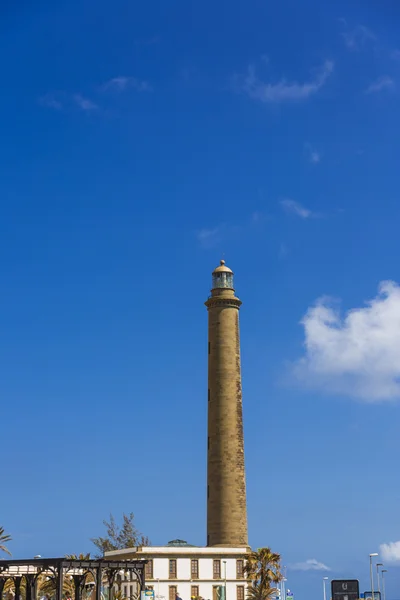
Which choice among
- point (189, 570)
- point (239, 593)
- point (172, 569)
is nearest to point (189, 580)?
point (189, 570)

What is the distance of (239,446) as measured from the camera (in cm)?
9156

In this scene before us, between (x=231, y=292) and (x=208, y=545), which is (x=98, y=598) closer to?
(x=208, y=545)

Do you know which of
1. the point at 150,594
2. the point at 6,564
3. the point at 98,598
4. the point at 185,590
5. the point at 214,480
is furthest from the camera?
the point at 214,480

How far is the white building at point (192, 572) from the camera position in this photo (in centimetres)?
8419

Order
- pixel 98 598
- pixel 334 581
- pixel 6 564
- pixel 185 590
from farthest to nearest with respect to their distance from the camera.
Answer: pixel 334 581, pixel 185 590, pixel 6 564, pixel 98 598

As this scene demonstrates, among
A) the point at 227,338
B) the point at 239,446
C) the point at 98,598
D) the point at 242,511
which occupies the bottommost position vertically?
the point at 98,598

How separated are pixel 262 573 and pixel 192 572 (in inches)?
248

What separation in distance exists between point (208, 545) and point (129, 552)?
7968 mm

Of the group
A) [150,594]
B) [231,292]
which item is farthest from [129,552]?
[231,292]

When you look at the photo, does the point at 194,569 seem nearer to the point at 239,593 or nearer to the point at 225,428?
the point at 239,593

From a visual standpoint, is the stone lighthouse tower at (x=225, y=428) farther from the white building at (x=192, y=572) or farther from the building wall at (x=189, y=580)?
the building wall at (x=189, y=580)

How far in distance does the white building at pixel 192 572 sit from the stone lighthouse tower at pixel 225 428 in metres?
2.42

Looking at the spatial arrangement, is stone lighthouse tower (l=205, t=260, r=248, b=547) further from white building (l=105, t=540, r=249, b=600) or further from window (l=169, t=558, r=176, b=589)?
window (l=169, t=558, r=176, b=589)

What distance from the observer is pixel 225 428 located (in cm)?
9144
